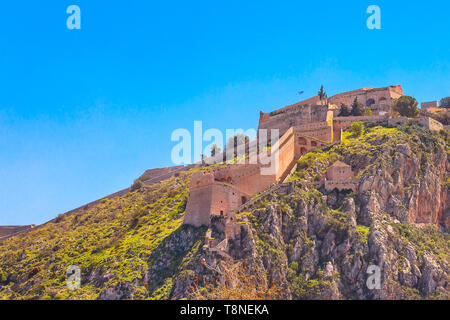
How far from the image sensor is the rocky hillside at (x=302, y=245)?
207ft

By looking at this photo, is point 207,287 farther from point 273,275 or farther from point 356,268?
point 356,268

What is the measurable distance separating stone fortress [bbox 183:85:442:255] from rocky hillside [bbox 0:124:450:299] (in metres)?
1.37

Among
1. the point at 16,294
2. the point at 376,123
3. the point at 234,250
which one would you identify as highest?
the point at 376,123

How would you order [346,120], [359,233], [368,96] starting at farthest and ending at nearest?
1. [368,96]
2. [346,120]
3. [359,233]

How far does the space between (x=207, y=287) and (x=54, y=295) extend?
19.8 m

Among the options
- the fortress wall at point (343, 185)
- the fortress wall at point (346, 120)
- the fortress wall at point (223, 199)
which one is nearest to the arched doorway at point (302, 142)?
the fortress wall at point (346, 120)

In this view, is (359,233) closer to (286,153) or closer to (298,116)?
(286,153)

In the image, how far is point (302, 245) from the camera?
66.8 meters

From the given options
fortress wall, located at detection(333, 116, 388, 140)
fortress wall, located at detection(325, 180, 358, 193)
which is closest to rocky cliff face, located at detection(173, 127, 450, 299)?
fortress wall, located at detection(325, 180, 358, 193)

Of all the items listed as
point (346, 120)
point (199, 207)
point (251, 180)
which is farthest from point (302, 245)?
point (346, 120)

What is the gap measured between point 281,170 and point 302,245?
44.7 feet

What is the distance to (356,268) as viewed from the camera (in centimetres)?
6481
